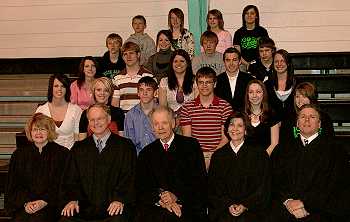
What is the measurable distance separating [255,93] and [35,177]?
6.92 ft

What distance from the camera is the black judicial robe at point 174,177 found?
5746mm

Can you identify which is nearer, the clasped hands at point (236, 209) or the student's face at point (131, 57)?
the clasped hands at point (236, 209)

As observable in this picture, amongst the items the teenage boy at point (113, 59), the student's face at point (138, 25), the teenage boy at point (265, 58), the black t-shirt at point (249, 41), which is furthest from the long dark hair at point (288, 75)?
the student's face at point (138, 25)

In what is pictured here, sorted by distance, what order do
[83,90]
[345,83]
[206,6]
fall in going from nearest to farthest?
[83,90] < [345,83] < [206,6]

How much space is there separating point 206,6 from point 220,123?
3.12 m

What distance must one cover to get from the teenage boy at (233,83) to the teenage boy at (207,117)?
1.26 feet

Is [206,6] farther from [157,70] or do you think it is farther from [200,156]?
[200,156]

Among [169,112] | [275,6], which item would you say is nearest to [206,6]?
[275,6]

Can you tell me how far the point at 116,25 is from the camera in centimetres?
970

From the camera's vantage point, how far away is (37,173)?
236 inches

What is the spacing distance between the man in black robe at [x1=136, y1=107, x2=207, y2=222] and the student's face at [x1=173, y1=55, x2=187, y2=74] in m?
1.04

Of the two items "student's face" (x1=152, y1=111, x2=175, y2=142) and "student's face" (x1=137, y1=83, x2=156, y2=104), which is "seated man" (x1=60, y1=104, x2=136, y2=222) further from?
"student's face" (x1=137, y1=83, x2=156, y2=104)

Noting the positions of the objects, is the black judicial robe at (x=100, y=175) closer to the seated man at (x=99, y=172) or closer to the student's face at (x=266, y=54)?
the seated man at (x=99, y=172)

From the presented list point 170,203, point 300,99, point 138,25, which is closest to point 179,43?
point 138,25
